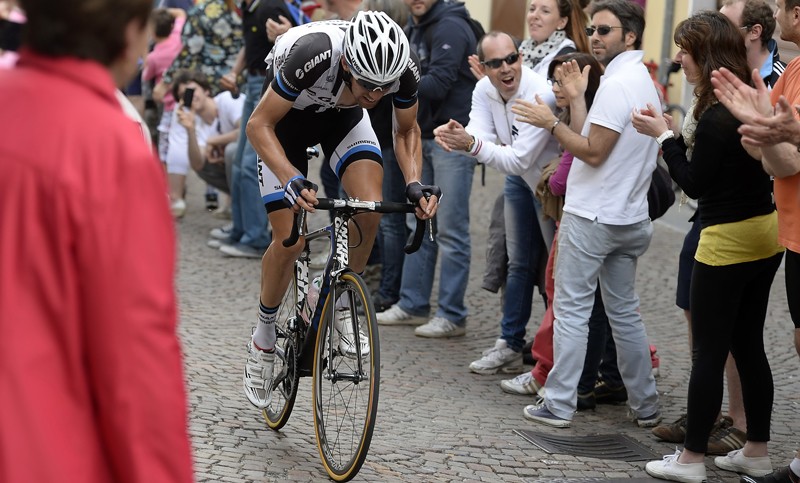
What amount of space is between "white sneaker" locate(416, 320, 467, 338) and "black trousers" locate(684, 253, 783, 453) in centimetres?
310

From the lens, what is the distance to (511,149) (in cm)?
701

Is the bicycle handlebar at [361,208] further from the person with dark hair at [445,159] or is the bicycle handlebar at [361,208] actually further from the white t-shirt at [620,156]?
the person with dark hair at [445,159]

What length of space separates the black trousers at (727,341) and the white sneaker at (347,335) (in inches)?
61.5

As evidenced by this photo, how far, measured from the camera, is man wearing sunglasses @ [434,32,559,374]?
6.98 metres

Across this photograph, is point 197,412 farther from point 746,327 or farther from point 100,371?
point 100,371

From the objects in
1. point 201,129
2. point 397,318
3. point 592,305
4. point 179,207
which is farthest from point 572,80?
point 179,207

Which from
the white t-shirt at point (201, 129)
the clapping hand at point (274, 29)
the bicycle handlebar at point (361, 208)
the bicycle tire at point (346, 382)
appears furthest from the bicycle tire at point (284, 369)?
the white t-shirt at point (201, 129)

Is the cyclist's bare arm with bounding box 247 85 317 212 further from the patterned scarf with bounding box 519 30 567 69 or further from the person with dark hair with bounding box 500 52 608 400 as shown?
the patterned scarf with bounding box 519 30 567 69

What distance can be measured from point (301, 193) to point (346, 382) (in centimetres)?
92

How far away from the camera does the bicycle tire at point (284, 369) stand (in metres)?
5.89

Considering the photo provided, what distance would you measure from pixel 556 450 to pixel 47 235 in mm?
4197

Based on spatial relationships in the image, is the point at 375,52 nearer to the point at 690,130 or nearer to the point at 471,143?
the point at 690,130

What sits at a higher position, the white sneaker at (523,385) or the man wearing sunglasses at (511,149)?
the man wearing sunglasses at (511,149)

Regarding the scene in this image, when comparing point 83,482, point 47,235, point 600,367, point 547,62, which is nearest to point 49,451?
point 83,482
